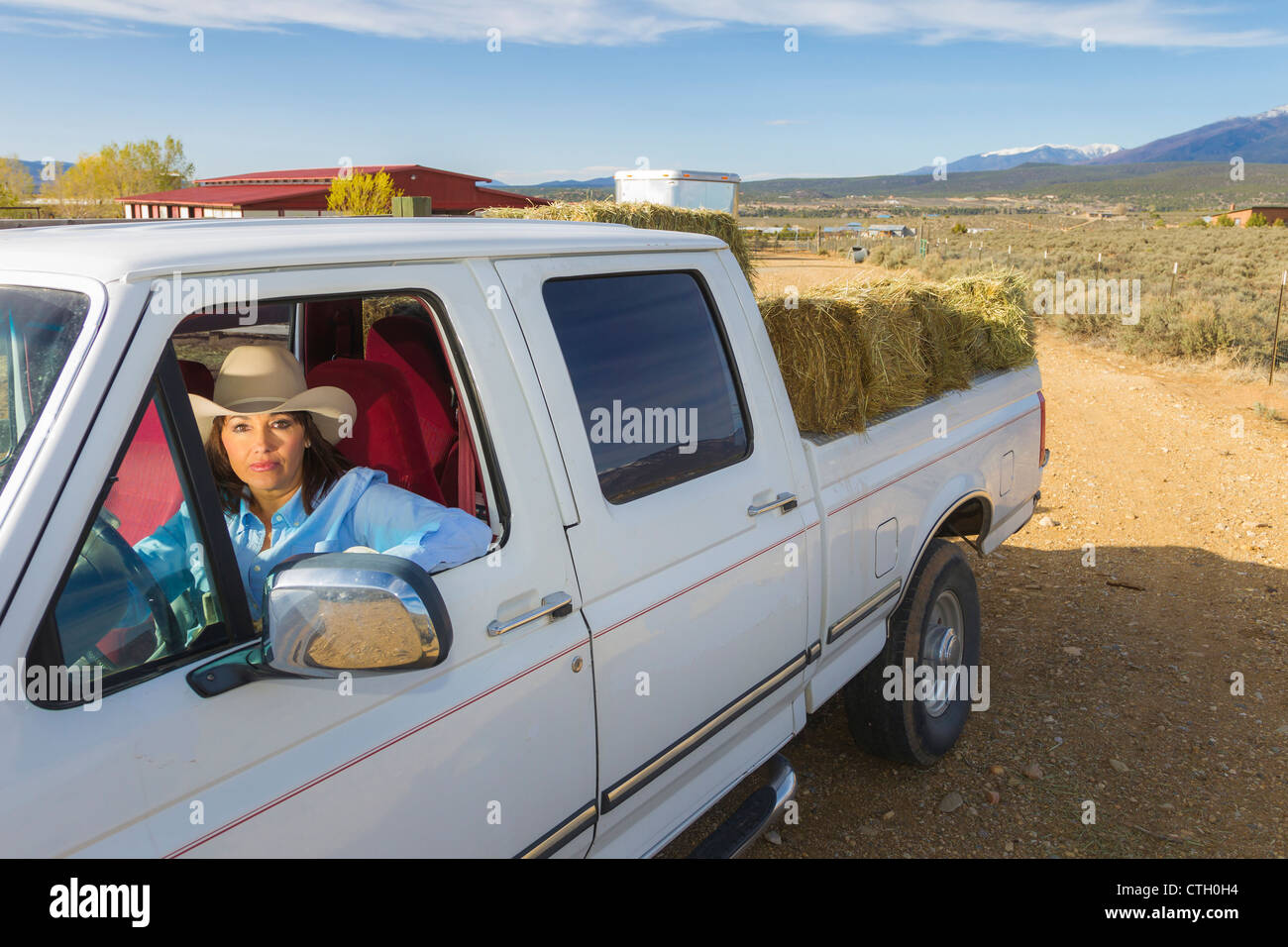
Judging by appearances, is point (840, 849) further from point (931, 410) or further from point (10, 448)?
point (10, 448)

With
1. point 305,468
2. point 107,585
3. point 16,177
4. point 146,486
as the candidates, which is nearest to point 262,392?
point 305,468

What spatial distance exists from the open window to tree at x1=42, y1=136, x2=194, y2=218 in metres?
79.2

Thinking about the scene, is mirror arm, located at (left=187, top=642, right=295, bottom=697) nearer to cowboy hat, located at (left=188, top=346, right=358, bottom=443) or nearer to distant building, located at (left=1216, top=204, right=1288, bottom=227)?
cowboy hat, located at (left=188, top=346, right=358, bottom=443)

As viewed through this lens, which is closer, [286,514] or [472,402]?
[472,402]

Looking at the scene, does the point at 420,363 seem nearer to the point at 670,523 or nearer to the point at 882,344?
the point at 670,523

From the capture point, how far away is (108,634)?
5.16 feet

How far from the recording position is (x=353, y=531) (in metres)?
2.25

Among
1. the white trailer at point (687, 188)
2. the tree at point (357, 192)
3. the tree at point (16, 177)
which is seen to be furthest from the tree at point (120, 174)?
the white trailer at point (687, 188)

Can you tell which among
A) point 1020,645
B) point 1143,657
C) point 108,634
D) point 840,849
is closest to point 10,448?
point 108,634

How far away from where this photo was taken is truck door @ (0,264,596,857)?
1440mm

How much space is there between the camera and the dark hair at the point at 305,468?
2.35 metres

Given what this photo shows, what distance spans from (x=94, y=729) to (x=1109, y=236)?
5207cm

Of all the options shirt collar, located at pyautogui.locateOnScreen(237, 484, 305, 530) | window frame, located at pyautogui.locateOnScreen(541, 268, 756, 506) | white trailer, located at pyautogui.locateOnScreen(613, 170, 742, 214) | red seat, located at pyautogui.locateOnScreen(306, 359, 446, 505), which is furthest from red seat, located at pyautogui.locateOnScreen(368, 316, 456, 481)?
white trailer, located at pyautogui.locateOnScreen(613, 170, 742, 214)

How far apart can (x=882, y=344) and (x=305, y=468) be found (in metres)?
2.31
